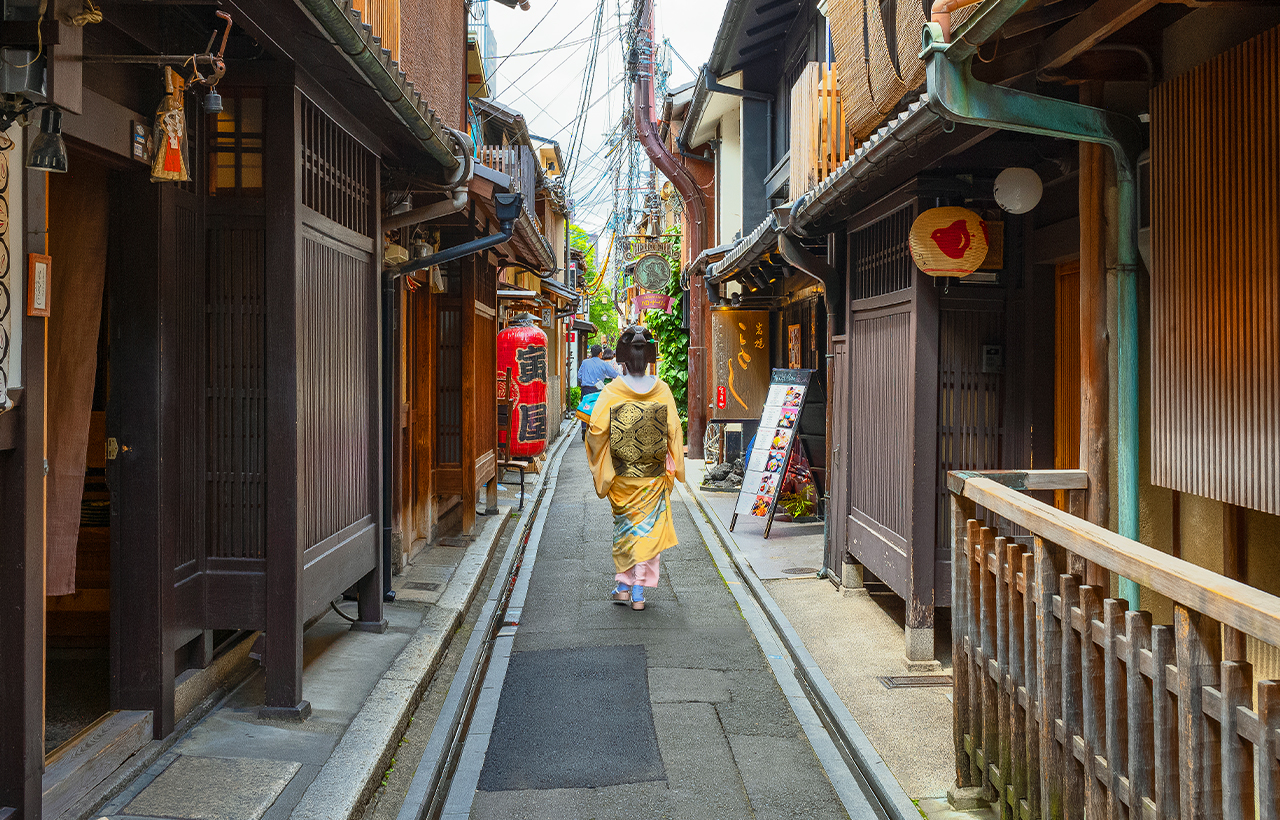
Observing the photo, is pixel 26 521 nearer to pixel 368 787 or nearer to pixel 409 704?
pixel 368 787

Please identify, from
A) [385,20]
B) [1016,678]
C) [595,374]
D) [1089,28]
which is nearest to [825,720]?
[1016,678]

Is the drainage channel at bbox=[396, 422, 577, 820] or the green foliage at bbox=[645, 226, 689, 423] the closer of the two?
the drainage channel at bbox=[396, 422, 577, 820]

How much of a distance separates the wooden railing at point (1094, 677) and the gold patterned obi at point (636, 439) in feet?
16.1

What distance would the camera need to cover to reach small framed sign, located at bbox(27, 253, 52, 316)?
406cm

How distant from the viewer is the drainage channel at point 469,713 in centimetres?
525

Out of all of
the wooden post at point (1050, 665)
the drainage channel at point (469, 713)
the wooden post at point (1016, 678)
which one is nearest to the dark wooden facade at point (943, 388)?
the wooden post at point (1016, 678)

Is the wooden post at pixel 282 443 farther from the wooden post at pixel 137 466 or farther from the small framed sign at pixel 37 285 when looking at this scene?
the small framed sign at pixel 37 285

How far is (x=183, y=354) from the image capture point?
5742 mm

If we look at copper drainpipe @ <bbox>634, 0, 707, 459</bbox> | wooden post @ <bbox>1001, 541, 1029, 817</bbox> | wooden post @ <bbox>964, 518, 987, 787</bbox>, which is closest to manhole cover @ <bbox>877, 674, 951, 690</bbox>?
wooden post @ <bbox>964, 518, 987, 787</bbox>

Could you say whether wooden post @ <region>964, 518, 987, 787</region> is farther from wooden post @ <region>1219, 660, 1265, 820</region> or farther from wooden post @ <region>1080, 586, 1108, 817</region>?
wooden post @ <region>1219, 660, 1265, 820</region>

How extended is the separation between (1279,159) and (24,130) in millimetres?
5018

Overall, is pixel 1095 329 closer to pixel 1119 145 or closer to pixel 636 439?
pixel 1119 145

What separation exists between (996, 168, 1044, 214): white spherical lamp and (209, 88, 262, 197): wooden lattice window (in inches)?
191

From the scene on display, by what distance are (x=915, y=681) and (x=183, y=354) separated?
17.9 feet
